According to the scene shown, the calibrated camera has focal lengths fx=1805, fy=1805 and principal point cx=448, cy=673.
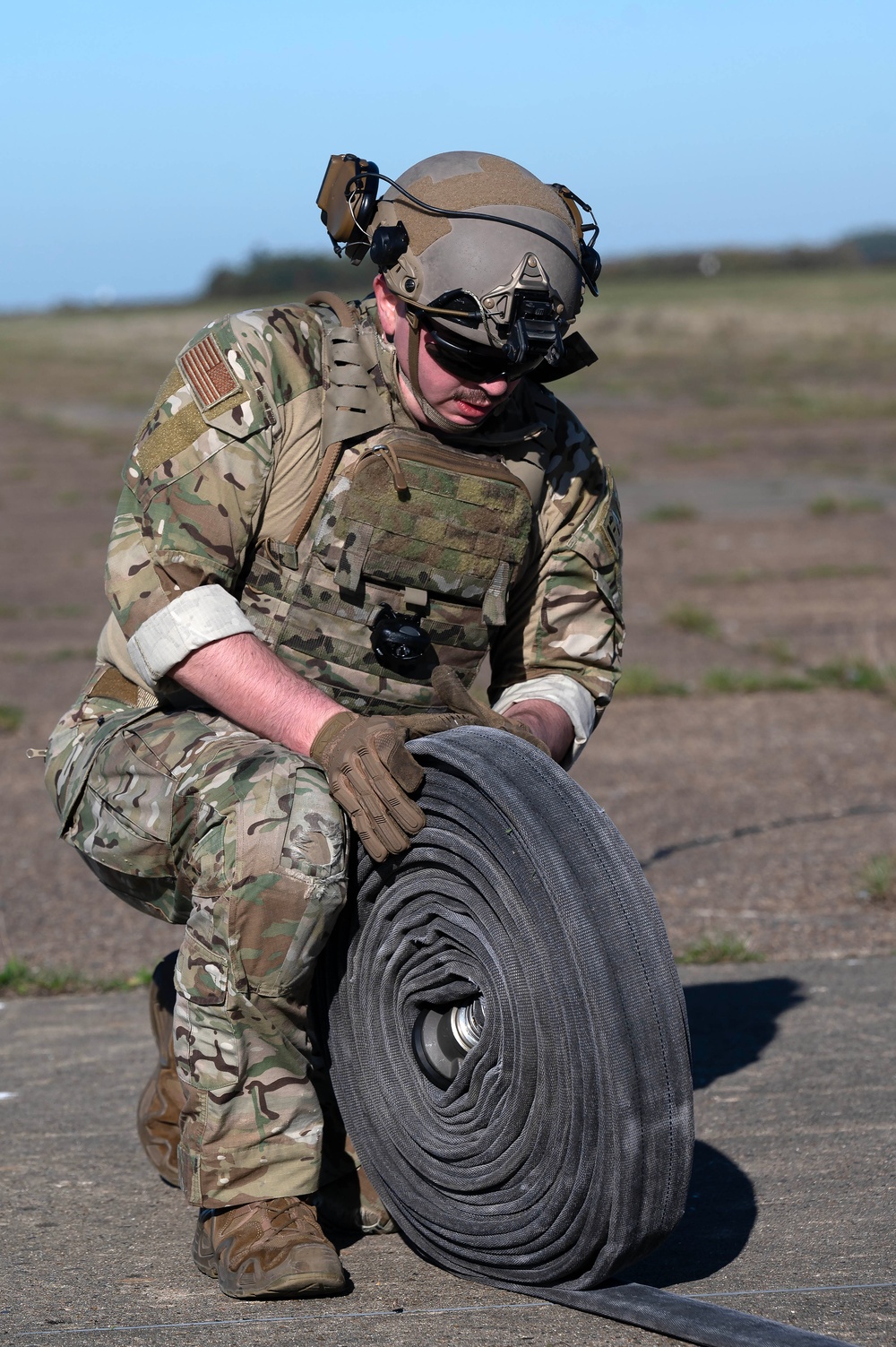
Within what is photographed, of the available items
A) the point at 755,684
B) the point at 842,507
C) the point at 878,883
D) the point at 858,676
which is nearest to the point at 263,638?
the point at 878,883

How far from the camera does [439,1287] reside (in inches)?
124

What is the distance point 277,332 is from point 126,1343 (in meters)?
1.85

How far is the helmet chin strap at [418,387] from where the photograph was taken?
3477 mm

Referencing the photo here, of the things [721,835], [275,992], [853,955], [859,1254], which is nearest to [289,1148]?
[275,992]

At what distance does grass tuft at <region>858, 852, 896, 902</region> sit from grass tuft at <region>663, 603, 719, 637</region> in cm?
638

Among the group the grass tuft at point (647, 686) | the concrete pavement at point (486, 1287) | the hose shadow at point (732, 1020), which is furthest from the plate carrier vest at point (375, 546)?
the grass tuft at point (647, 686)

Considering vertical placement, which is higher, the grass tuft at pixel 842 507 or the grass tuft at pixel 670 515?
the grass tuft at pixel 842 507

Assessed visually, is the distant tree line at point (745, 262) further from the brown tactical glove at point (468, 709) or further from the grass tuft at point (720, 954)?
the brown tactical glove at point (468, 709)

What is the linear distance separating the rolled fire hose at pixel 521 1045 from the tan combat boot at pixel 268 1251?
0.21 meters

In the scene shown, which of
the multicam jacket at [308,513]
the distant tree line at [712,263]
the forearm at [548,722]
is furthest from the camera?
the distant tree line at [712,263]

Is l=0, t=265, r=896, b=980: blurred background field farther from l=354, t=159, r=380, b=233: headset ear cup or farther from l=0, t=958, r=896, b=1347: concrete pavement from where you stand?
l=354, t=159, r=380, b=233: headset ear cup

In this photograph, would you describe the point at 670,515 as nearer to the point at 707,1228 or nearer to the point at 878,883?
the point at 878,883

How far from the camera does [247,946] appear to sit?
3.13m

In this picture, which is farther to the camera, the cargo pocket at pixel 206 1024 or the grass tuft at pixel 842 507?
the grass tuft at pixel 842 507
